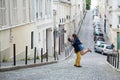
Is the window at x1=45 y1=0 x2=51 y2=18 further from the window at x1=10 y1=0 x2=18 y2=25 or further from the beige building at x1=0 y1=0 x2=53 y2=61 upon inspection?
the window at x1=10 y1=0 x2=18 y2=25

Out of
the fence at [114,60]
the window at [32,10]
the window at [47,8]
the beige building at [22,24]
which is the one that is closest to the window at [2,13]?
the beige building at [22,24]

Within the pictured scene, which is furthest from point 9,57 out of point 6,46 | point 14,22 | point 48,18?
point 48,18

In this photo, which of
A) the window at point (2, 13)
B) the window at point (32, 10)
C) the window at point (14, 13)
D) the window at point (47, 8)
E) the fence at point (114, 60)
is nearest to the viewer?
the window at point (2, 13)

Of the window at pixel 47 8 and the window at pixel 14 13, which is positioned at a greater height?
the window at pixel 47 8

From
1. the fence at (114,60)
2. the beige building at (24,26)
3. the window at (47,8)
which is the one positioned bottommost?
the fence at (114,60)

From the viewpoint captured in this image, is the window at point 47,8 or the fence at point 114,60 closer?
the fence at point 114,60

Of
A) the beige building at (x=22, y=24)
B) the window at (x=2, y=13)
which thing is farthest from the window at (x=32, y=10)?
the window at (x=2, y=13)

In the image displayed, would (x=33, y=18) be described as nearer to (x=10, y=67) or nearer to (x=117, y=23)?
(x=10, y=67)

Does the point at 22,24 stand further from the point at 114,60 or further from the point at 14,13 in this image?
the point at 114,60

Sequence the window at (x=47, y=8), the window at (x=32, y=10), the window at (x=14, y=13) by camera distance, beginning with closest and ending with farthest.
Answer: the window at (x=14, y=13) → the window at (x=32, y=10) → the window at (x=47, y=8)

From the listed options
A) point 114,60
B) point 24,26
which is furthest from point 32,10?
point 114,60

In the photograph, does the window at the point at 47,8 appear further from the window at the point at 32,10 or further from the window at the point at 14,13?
the window at the point at 14,13

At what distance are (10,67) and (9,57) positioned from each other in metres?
5.43

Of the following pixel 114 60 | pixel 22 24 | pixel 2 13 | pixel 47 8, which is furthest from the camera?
pixel 47 8
